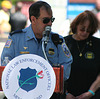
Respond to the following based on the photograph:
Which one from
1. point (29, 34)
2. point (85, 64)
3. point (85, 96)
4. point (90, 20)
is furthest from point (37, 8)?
A: point (85, 96)

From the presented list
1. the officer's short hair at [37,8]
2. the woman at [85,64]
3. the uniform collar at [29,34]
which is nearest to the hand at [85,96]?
the woman at [85,64]

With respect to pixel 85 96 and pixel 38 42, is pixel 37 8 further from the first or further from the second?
pixel 85 96

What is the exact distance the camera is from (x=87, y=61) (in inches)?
128

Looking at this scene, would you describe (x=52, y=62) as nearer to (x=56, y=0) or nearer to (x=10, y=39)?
(x=10, y=39)

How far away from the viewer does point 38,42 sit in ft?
8.60

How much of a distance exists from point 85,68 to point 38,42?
859mm

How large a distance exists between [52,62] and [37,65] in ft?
1.59

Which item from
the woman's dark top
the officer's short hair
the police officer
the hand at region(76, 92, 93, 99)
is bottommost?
the hand at region(76, 92, 93, 99)

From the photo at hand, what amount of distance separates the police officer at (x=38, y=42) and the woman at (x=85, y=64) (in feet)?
2.07

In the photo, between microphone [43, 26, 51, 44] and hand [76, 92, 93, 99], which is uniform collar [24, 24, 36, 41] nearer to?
microphone [43, 26, 51, 44]

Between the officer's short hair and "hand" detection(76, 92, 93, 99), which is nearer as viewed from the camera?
the officer's short hair

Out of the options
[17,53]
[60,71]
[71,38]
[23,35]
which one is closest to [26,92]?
[60,71]

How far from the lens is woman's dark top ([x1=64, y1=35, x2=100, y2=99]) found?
3.23m

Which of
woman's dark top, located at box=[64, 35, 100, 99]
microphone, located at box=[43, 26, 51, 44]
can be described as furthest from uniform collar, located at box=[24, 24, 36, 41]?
woman's dark top, located at box=[64, 35, 100, 99]
